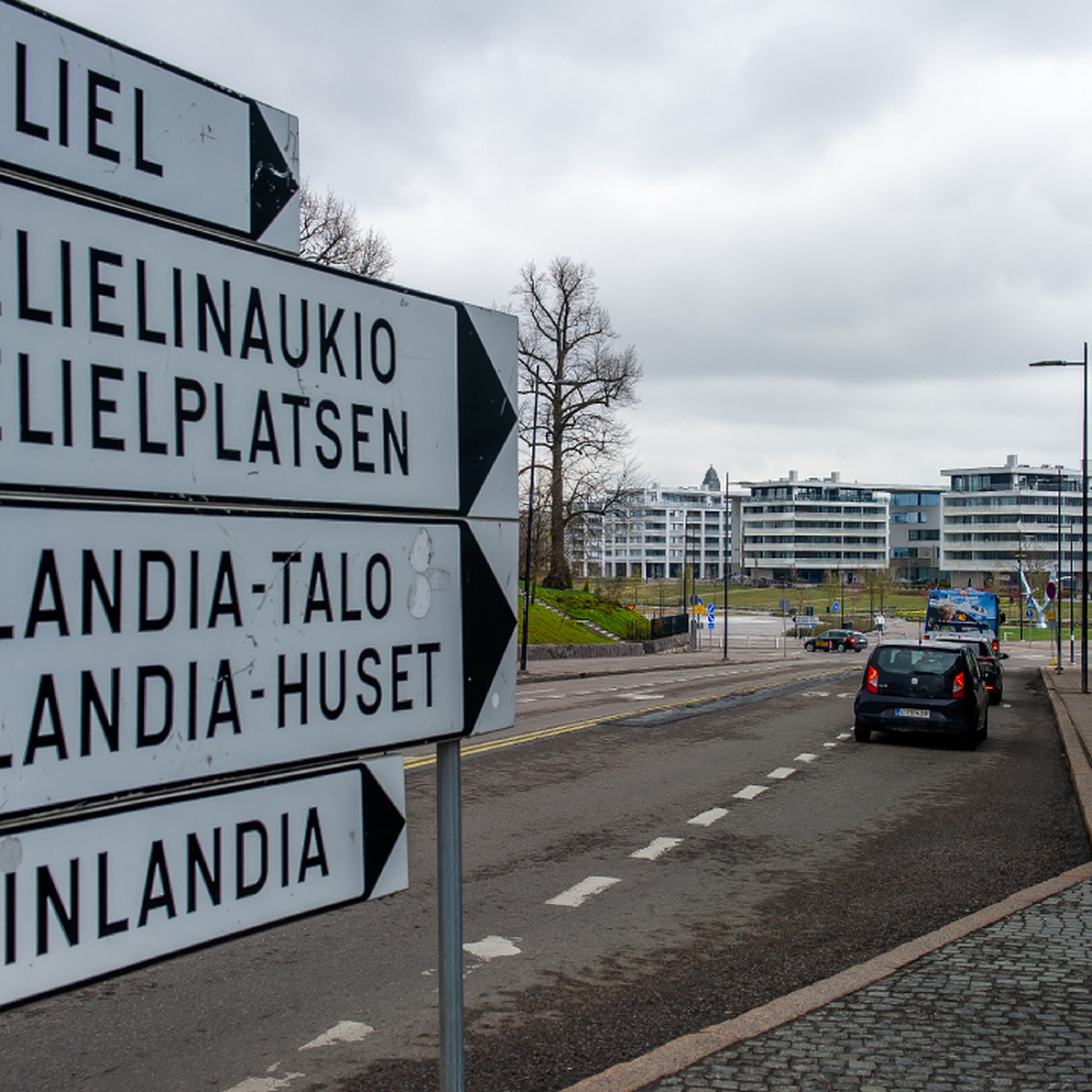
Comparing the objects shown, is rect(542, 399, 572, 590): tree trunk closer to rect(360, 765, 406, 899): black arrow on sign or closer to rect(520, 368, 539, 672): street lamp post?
rect(520, 368, 539, 672): street lamp post

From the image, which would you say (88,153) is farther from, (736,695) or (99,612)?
(736,695)

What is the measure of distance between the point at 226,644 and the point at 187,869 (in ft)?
1.29

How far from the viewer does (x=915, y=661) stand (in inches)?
690

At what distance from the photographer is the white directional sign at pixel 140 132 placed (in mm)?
1896

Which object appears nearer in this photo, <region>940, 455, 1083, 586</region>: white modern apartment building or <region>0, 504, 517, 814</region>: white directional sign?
<region>0, 504, 517, 814</region>: white directional sign

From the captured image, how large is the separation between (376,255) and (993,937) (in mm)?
34615

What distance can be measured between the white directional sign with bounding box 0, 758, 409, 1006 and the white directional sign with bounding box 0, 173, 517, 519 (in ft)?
1.81

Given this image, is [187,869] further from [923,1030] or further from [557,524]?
[557,524]

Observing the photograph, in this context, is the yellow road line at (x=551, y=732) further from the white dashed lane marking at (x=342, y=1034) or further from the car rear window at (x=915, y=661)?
the white dashed lane marking at (x=342, y=1034)

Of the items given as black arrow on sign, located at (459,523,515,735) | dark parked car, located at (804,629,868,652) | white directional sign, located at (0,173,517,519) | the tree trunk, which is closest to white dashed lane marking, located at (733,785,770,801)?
black arrow on sign, located at (459,523,515,735)

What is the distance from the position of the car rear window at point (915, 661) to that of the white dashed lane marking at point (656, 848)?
8.59 meters

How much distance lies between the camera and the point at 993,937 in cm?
670

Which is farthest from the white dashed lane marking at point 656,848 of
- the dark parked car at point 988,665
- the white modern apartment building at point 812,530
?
the white modern apartment building at point 812,530

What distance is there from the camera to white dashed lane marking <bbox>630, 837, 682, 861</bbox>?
9.16m
